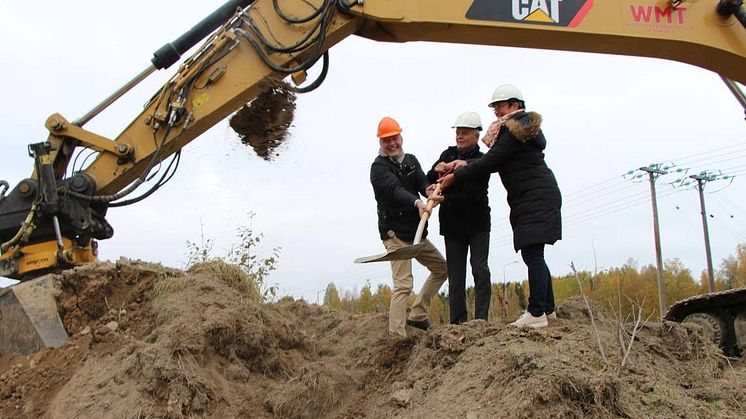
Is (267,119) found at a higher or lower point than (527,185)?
higher

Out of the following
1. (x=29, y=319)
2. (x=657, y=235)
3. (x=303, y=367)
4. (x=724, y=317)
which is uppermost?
(x=657, y=235)

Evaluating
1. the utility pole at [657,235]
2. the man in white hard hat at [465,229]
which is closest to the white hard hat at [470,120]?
the man in white hard hat at [465,229]

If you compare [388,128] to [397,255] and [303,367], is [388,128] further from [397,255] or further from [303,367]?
[303,367]

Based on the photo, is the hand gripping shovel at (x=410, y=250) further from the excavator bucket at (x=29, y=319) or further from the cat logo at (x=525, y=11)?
the excavator bucket at (x=29, y=319)

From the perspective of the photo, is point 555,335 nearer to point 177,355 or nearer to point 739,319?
point 177,355

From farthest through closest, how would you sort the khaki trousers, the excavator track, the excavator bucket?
the excavator track, the khaki trousers, the excavator bucket

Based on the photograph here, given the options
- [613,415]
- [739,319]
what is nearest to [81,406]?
[613,415]

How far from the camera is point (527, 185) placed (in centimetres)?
516

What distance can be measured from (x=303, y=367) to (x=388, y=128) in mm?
2032

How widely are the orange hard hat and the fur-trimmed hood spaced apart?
102 cm

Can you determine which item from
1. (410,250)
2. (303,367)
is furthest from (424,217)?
(303,367)

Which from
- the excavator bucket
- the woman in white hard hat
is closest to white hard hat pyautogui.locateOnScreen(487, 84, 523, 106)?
the woman in white hard hat

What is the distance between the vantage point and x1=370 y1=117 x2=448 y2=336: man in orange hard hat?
578cm

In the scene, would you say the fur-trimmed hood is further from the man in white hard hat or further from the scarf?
the man in white hard hat
